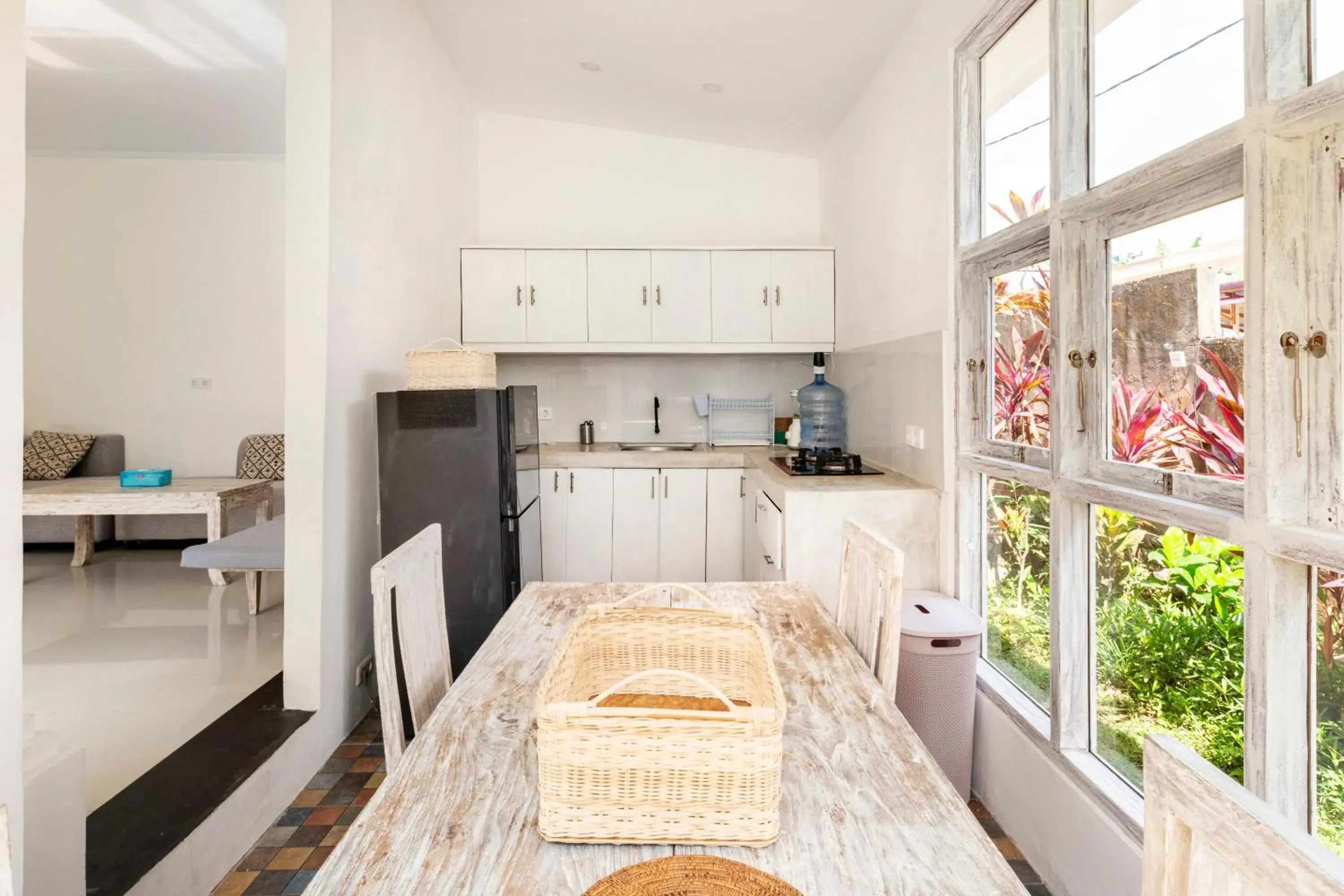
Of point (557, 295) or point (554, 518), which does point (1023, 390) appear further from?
point (557, 295)

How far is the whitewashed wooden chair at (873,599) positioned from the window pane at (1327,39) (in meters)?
1.07

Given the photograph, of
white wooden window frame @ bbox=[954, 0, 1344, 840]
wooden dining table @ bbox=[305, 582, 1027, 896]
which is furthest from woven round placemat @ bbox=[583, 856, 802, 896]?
white wooden window frame @ bbox=[954, 0, 1344, 840]

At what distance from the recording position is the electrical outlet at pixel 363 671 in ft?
9.02

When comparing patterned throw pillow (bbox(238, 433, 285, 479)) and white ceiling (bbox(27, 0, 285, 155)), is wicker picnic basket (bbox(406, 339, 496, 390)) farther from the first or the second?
patterned throw pillow (bbox(238, 433, 285, 479))

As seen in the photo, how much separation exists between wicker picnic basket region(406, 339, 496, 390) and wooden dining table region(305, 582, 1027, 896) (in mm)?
1641

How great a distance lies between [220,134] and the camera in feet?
17.3

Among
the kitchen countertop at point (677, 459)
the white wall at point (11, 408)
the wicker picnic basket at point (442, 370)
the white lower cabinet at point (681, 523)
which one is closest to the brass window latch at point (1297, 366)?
the kitchen countertop at point (677, 459)

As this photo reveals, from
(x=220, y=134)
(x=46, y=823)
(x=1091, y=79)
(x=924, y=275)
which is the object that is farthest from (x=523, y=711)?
(x=220, y=134)

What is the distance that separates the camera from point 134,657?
314cm

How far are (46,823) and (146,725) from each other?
1337 mm

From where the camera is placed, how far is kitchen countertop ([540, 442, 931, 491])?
10.8 ft

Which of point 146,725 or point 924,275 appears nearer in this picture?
point 146,725

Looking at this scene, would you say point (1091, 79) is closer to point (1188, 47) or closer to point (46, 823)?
point (1188, 47)

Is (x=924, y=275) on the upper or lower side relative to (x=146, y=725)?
upper
